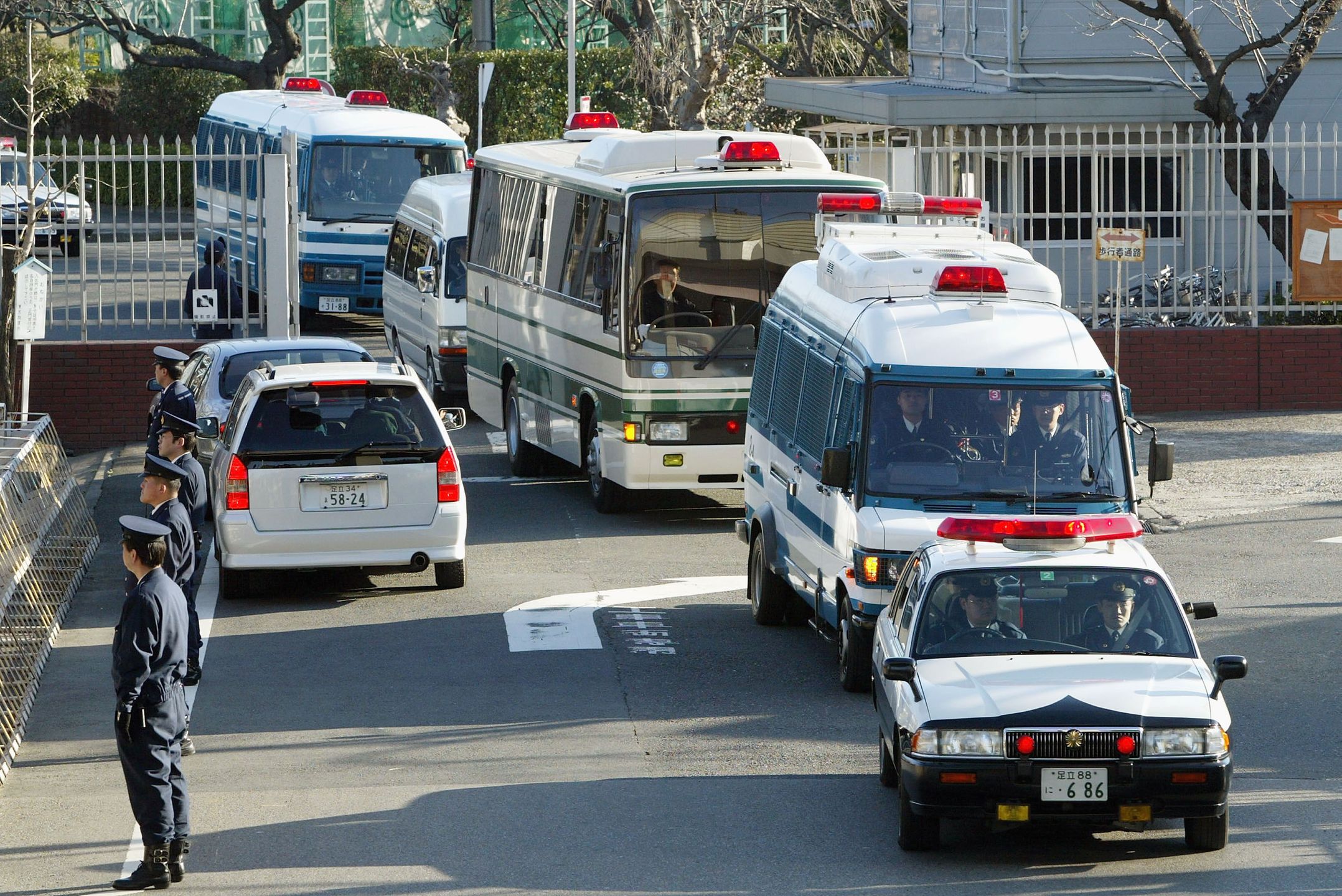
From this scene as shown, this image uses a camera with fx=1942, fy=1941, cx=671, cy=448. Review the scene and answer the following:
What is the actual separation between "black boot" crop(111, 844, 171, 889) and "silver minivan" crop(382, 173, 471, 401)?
14078mm

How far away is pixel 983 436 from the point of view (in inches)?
432

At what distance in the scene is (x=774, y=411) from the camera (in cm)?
1314

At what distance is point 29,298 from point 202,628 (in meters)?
5.44

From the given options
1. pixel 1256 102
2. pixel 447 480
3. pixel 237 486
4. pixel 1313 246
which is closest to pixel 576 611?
pixel 447 480

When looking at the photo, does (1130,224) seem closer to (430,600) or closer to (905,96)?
(905,96)

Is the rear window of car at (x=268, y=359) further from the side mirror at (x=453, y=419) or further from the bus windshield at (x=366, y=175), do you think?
the bus windshield at (x=366, y=175)

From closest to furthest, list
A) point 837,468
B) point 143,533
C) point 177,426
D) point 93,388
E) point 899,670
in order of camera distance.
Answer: point 143,533
point 899,670
point 837,468
point 177,426
point 93,388

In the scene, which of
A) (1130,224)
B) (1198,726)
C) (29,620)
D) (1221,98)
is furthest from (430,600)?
(1130,224)

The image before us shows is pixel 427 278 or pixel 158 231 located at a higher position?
pixel 158 231

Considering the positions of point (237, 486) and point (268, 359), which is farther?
point (268, 359)

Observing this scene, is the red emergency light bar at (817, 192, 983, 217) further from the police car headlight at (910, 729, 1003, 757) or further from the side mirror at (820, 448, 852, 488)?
the police car headlight at (910, 729, 1003, 757)

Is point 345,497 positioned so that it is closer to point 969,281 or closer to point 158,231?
point 969,281

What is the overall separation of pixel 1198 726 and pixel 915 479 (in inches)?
125

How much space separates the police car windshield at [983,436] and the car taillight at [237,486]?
4.68 meters
